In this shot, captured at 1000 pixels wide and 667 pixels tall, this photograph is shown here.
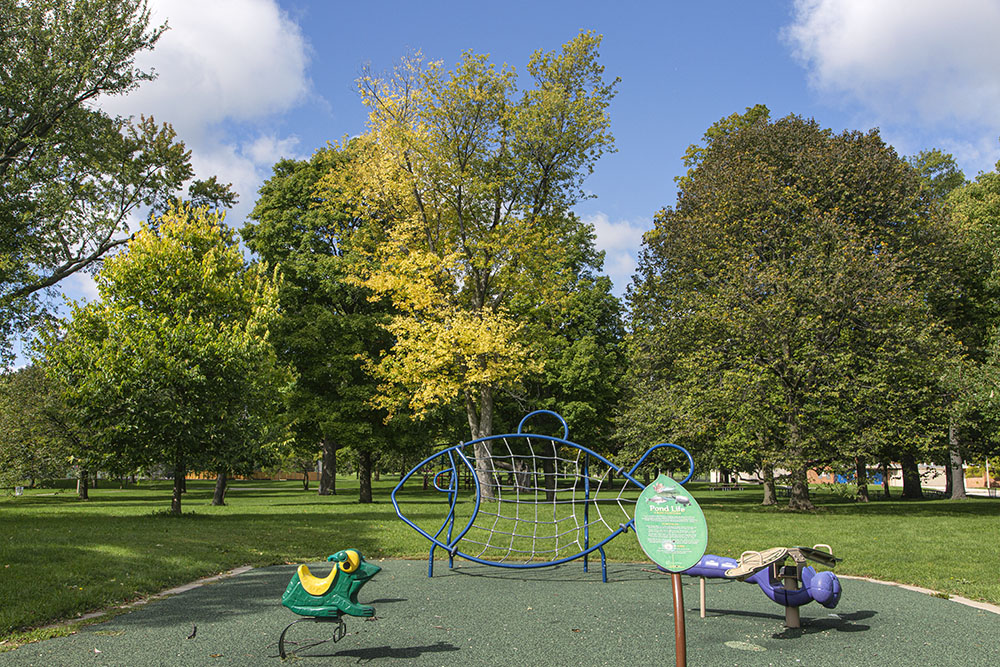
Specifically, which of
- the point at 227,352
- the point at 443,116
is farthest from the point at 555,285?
the point at 227,352

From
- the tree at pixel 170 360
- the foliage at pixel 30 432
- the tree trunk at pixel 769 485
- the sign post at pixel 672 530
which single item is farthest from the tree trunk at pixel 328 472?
the sign post at pixel 672 530

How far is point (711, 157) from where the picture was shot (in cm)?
2744

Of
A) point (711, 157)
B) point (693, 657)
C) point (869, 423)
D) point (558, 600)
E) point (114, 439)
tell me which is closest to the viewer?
point (693, 657)

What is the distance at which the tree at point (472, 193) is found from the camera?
21.1 metres

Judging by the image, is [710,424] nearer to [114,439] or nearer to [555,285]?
[555,285]

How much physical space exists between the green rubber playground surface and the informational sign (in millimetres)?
1614

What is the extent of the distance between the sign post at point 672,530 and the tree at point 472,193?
1600 centimetres

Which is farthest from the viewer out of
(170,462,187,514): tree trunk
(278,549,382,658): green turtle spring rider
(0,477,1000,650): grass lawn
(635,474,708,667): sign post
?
(170,462,187,514): tree trunk

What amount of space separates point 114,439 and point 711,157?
A: 23076mm

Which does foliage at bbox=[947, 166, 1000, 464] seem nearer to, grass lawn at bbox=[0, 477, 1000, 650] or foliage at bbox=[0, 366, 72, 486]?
grass lawn at bbox=[0, 477, 1000, 650]

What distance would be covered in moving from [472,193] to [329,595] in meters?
18.3

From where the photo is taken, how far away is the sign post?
154 inches

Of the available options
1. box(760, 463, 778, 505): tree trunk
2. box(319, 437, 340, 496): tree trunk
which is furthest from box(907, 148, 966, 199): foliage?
box(319, 437, 340, 496): tree trunk

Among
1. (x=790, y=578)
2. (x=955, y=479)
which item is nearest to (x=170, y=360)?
(x=790, y=578)
